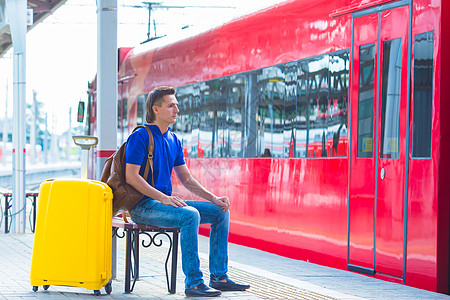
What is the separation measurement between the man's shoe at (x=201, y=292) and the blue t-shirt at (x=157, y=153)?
0.78 m

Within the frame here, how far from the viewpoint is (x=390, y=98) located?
24.6 feet

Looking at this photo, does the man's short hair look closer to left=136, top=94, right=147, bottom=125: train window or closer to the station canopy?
left=136, top=94, right=147, bottom=125: train window

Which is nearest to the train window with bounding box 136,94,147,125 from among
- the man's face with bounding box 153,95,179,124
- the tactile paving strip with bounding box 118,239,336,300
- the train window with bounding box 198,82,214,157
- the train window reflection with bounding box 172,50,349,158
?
the train window reflection with bounding box 172,50,349,158

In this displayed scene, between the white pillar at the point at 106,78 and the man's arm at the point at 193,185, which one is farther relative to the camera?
the white pillar at the point at 106,78

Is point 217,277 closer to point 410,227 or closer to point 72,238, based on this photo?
point 72,238

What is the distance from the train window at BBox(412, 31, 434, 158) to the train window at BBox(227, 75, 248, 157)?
371cm

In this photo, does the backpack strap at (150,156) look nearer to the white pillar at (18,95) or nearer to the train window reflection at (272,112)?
the train window reflection at (272,112)

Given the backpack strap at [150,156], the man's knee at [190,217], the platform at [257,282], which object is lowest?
the platform at [257,282]

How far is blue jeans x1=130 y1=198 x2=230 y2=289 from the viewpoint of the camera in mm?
6160

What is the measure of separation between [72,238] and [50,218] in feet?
0.74

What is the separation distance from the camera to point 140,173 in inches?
254

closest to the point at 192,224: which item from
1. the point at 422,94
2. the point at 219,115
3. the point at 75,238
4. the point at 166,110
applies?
the point at 75,238

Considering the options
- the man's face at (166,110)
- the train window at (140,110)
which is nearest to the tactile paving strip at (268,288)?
the man's face at (166,110)

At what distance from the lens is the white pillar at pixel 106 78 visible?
7.69 meters
